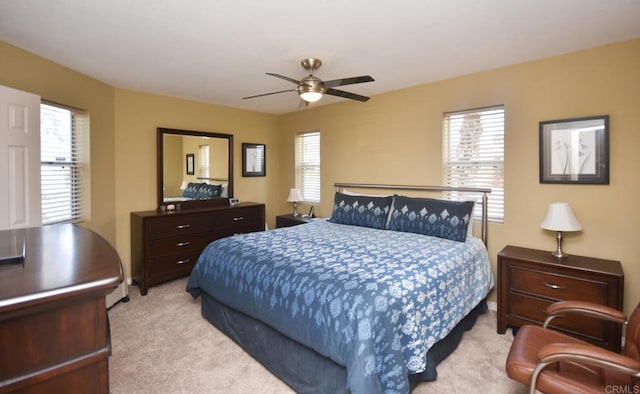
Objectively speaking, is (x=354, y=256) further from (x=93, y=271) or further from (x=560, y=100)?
(x=560, y=100)

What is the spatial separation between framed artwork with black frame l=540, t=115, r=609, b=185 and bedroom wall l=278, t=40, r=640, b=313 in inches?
2.5

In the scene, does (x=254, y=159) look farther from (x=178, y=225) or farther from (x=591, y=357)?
(x=591, y=357)

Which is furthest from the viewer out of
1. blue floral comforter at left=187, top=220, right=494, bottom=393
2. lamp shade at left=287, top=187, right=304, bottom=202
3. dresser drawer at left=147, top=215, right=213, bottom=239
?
lamp shade at left=287, top=187, right=304, bottom=202

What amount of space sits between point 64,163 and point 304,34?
9.28 feet

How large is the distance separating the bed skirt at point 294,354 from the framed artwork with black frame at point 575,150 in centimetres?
151

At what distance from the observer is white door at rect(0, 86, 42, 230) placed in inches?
93.0

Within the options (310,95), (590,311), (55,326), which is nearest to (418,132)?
(310,95)

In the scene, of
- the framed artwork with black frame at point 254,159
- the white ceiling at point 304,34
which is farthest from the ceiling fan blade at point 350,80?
the framed artwork with black frame at point 254,159

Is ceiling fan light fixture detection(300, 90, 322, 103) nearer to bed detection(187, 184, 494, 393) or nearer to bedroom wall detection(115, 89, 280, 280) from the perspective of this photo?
bed detection(187, 184, 494, 393)

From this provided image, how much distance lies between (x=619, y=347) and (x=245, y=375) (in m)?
2.69

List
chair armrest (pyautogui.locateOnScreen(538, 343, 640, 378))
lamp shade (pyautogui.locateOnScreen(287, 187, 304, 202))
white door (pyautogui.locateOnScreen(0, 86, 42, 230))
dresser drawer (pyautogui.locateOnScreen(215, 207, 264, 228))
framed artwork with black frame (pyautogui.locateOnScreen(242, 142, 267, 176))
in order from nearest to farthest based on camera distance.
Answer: chair armrest (pyautogui.locateOnScreen(538, 343, 640, 378))
white door (pyautogui.locateOnScreen(0, 86, 42, 230))
dresser drawer (pyautogui.locateOnScreen(215, 207, 264, 228))
lamp shade (pyautogui.locateOnScreen(287, 187, 304, 202))
framed artwork with black frame (pyautogui.locateOnScreen(242, 142, 267, 176))

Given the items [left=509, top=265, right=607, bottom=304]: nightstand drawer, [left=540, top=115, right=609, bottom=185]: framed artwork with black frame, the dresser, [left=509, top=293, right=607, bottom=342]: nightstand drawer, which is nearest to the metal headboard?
[left=540, top=115, right=609, bottom=185]: framed artwork with black frame

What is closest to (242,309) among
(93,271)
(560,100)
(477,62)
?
(93,271)

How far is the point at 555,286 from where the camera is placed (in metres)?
2.62
